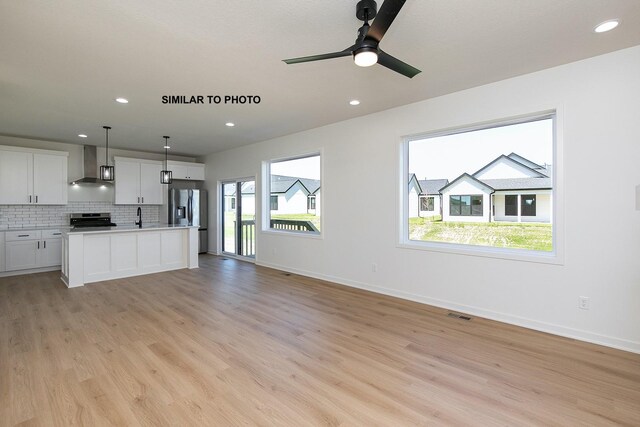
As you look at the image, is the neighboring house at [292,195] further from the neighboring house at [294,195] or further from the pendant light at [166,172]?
the pendant light at [166,172]

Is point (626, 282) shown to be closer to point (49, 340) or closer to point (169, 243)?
point (49, 340)

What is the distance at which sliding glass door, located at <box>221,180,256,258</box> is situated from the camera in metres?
7.20

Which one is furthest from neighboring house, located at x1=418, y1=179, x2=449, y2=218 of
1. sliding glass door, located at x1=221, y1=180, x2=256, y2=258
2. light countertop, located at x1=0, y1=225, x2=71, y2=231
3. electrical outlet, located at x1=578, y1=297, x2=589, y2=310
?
light countertop, located at x1=0, y1=225, x2=71, y2=231

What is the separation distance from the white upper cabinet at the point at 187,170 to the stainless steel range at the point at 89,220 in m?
1.77

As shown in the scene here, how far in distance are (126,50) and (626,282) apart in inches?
196

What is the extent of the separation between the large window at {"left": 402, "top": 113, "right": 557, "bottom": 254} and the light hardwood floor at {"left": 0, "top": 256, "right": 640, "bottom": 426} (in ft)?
3.37

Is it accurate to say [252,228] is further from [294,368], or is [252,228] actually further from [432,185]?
[294,368]

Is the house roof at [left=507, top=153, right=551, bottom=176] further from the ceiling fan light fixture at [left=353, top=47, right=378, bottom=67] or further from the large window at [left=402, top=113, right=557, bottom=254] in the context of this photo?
the ceiling fan light fixture at [left=353, top=47, right=378, bottom=67]

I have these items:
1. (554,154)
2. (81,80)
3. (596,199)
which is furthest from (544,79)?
(81,80)

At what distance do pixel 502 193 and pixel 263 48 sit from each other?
10.3 ft

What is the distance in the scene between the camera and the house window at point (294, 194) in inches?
225

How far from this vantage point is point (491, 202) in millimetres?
3746

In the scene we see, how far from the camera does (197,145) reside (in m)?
6.89

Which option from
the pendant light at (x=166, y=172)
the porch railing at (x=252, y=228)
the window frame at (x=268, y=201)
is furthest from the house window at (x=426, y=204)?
the pendant light at (x=166, y=172)
